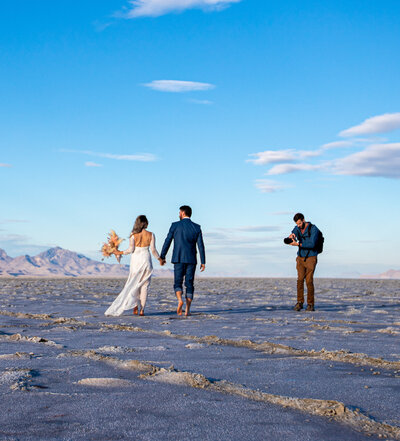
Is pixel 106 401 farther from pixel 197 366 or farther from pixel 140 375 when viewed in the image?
pixel 197 366

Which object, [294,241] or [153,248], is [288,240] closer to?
[294,241]

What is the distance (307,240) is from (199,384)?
8637 millimetres

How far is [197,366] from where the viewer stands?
5148mm

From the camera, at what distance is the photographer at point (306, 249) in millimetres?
12422

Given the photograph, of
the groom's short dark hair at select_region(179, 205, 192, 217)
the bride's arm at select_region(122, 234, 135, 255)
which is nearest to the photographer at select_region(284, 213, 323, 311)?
the groom's short dark hair at select_region(179, 205, 192, 217)

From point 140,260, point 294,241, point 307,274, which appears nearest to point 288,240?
point 294,241

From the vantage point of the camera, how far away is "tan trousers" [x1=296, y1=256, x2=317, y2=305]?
40.8ft

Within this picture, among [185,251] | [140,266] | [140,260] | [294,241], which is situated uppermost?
[294,241]

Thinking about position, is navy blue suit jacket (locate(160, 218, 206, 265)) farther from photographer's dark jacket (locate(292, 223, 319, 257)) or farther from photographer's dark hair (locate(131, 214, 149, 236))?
photographer's dark jacket (locate(292, 223, 319, 257))

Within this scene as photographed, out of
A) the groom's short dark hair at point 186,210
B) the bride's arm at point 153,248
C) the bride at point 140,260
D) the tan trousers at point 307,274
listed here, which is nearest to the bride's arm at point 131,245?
the bride at point 140,260

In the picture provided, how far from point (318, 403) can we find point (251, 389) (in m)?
0.57

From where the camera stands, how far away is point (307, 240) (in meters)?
12.5

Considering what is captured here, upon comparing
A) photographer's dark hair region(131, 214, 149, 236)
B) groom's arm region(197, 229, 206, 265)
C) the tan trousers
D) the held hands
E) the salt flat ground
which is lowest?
the salt flat ground

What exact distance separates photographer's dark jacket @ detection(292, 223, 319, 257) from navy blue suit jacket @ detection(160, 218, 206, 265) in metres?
2.35
